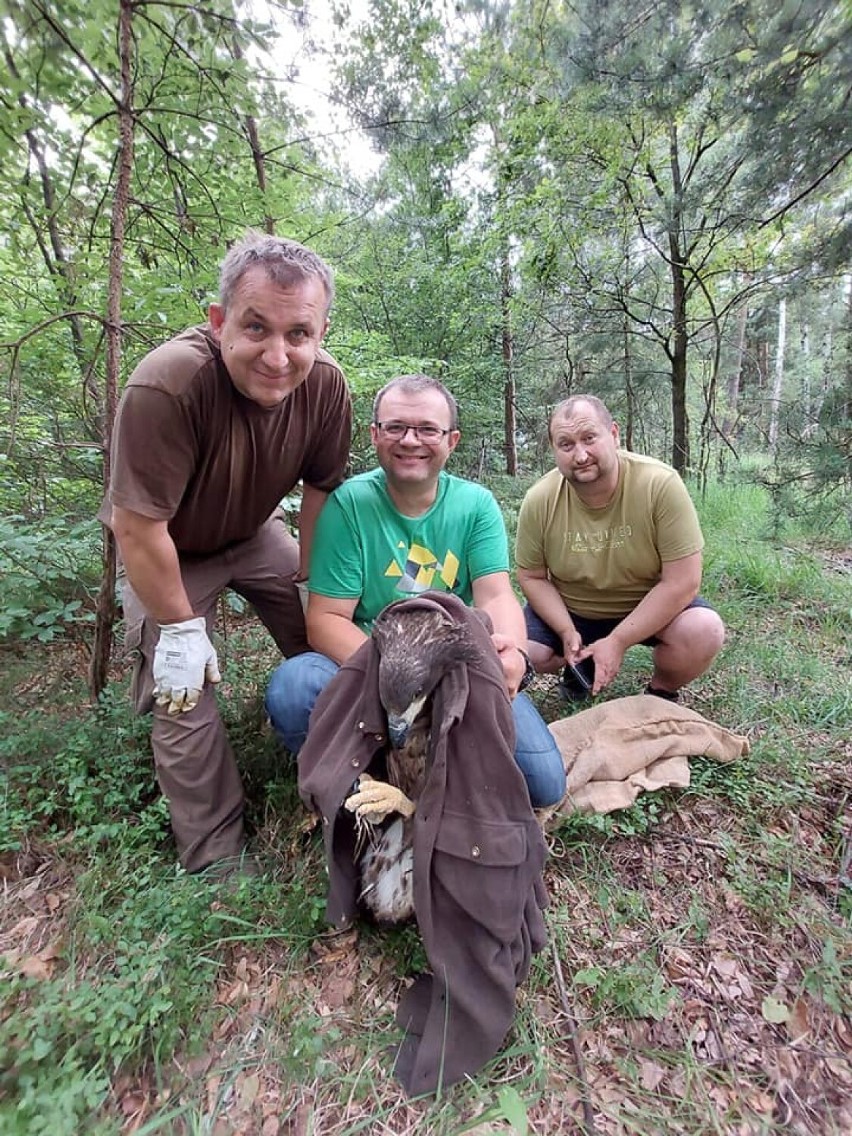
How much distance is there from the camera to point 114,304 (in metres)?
2.20

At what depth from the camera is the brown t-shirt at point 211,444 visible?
1642 millimetres

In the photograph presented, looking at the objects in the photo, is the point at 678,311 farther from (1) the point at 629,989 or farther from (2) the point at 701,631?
(1) the point at 629,989

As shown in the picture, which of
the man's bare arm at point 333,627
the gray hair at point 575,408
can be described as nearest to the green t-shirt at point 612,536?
the gray hair at point 575,408

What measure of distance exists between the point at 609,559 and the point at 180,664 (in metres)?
1.93

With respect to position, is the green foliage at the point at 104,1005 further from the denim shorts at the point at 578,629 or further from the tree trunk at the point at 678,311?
the tree trunk at the point at 678,311

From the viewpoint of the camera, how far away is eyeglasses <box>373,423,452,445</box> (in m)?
1.89

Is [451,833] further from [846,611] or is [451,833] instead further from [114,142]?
[114,142]

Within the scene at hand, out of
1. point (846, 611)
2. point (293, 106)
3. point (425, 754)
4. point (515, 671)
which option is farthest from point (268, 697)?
point (846, 611)

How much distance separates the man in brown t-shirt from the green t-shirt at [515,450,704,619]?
1.08 meters

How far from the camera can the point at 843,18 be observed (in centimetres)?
273

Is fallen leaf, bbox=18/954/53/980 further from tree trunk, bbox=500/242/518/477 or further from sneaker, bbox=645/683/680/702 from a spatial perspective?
tree trunk, bbox=500/242/518/477

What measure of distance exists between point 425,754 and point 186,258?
292cm

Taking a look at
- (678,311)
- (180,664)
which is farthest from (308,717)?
(678,311)

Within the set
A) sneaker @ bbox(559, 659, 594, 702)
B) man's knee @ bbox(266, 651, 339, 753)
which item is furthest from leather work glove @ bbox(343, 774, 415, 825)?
sneaker @ bbox(559, 659, 594, 702)
